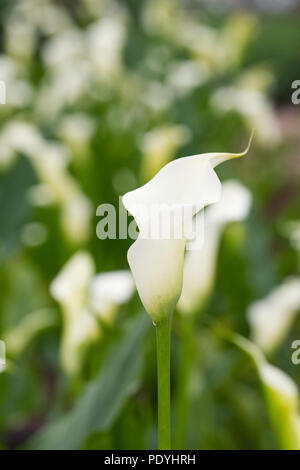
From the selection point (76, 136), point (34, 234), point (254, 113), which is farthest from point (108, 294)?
point (254, 113)

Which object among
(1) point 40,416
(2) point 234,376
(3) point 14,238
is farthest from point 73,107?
(2) point 234,376

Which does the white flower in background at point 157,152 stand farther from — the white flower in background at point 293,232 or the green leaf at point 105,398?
the green leaf at point 105,398

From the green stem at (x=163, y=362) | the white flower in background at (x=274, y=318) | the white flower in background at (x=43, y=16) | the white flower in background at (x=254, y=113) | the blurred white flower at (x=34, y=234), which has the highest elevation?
the white flower in background at (x=43, y=16)

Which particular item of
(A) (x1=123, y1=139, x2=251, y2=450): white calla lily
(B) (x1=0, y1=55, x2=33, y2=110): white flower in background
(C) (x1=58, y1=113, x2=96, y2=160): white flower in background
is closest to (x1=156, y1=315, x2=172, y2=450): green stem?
(A) (x1=123, y1=139, x2=251, y2=450): white calla lily

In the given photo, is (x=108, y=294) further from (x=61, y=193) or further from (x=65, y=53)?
(x=65, y=53)

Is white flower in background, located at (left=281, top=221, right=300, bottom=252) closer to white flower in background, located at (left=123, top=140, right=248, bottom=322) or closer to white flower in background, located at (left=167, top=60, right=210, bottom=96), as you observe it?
white flower in background, located at (left=123, top=140, right=248, bottom=322)

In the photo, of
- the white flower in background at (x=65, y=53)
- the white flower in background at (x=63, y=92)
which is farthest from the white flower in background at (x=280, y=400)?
the white flower in background at (x=65, y=53)
